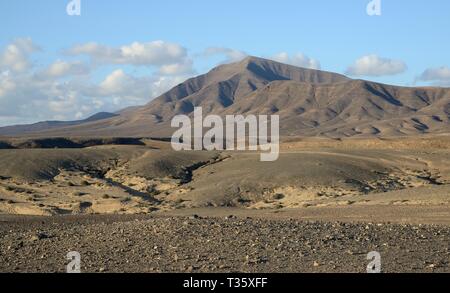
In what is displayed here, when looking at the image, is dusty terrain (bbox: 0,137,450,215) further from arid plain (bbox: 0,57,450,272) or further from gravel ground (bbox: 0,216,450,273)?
gravel ground (bbox: 0,216,450,273)

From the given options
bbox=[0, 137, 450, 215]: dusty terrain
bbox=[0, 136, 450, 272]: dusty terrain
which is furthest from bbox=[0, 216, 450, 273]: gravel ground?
bbox=[0, 137, 450, 215]: dusty terrain

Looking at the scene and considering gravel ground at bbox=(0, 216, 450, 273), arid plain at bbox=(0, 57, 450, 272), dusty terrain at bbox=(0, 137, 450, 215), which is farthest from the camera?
dusty terrain at bbox=(0, 137, 450, 215)

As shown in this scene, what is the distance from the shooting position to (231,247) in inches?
600

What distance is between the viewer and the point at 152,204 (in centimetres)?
3725

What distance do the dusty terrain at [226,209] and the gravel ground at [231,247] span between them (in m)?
0.03

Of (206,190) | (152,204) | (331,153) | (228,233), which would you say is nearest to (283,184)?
(206,190)

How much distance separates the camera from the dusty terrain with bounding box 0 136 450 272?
14430 millimetres

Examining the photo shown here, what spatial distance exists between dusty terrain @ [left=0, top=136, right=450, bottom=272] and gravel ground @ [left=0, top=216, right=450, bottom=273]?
0.11 ft

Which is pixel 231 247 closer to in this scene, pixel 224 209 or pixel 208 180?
pixel 224 209

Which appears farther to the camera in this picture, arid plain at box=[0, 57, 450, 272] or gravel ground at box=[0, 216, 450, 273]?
arid plain at box=[0, 57, 450, 272]

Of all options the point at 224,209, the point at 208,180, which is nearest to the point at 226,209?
the point at 224,209

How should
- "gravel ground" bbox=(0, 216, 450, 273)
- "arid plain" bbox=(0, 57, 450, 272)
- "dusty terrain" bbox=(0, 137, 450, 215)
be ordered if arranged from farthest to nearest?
1. "dusty terrain" bbox=(0, 137, 450, 215)
2. "arid plain" bbox=(0, 57, 450, 272)
3. "gravel ground" bbox=(0, 216, 450, 273)

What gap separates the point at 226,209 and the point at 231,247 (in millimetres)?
18960
